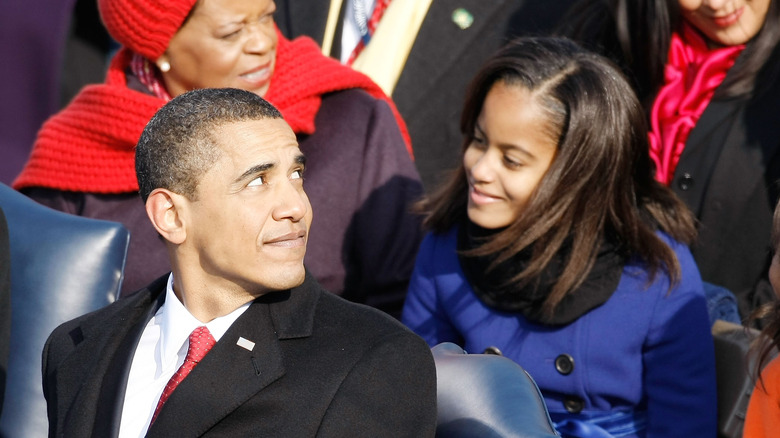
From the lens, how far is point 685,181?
10.1 ft

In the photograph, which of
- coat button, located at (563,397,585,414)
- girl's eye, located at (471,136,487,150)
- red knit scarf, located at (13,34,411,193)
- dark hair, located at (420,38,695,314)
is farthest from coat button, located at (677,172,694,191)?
red knit scarf, located at (13,34,411,193)

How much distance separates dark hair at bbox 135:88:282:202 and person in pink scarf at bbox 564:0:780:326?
1.29 m

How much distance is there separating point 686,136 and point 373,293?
3.12 ft

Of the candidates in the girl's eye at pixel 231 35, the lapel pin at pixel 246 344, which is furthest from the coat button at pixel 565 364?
the girl's eye at pixel 231 35

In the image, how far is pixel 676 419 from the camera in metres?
2.65

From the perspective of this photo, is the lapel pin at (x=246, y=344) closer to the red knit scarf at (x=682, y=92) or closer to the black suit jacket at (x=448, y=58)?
the red knit scarf at (x=682, y=92)

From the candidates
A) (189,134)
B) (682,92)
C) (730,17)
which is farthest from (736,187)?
(189,134)

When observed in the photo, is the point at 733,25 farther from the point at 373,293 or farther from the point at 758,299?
the point at 373,293

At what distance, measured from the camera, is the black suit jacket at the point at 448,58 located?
3.62 m

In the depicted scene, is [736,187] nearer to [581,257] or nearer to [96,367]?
[581,257]

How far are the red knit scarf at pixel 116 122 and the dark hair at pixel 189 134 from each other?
Answer: 2.92 feet

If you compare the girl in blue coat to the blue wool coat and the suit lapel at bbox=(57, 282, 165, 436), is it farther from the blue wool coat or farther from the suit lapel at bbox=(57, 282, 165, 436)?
the suit lapel at bbox=(57, 282, 165, 436)

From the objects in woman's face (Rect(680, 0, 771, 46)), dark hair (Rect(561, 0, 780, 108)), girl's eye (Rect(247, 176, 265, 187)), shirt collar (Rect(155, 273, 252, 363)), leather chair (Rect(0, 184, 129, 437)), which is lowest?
leather chair (Rect(0, 184, 129, 437))

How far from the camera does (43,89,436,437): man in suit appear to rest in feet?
6.85
